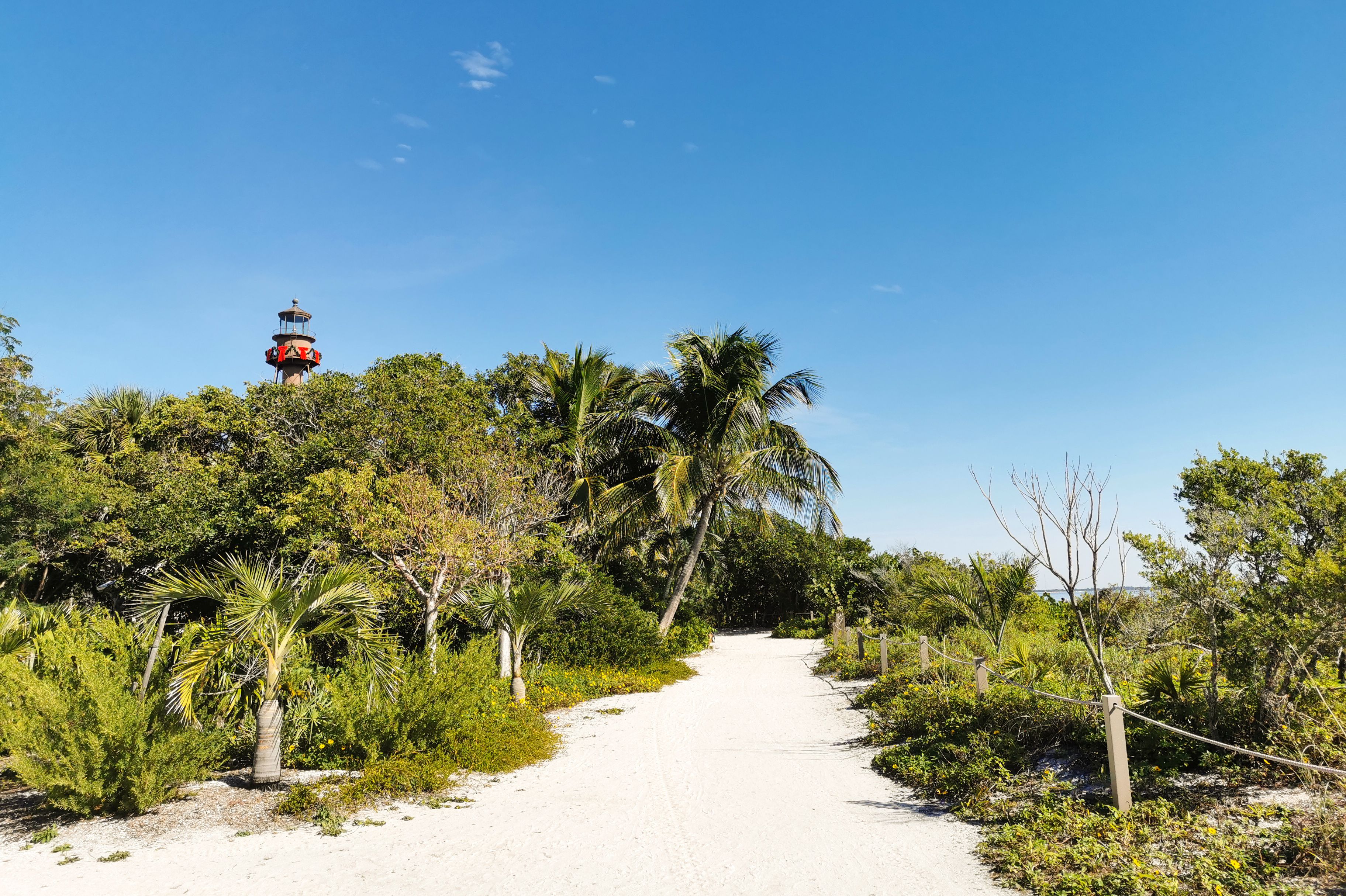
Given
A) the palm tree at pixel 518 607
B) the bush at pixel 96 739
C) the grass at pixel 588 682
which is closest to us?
the bush at pixel 96 739

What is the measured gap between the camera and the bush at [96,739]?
527 centimetres

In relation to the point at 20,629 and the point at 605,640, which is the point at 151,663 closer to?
the point at 20,629

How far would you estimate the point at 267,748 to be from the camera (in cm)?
632

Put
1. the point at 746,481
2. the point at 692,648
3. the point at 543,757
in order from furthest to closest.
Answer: the point at 692,648 < the point at 746,481 < the point at 543,757

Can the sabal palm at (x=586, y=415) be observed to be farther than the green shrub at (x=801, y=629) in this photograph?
No

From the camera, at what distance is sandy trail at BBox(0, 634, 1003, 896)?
14.5 feet

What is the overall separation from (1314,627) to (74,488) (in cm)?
1790

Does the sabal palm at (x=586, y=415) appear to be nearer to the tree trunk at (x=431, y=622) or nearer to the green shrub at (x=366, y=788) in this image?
the tree trunk at (x=431, y=622)

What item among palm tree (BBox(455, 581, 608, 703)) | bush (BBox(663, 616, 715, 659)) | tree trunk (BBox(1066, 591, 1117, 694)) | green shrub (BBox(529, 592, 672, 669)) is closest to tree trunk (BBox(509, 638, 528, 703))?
palm tree (BBox(455, 581, 608, 703))

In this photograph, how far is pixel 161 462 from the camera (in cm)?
1567

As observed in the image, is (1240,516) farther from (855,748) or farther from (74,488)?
(74,488)

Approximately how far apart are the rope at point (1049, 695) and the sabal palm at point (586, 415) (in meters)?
9.61

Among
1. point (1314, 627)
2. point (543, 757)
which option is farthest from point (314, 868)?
point (1314, 627)

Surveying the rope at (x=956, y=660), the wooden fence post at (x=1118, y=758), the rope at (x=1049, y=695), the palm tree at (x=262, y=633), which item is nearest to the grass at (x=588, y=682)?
the palm tree at (x=262, y=633)
